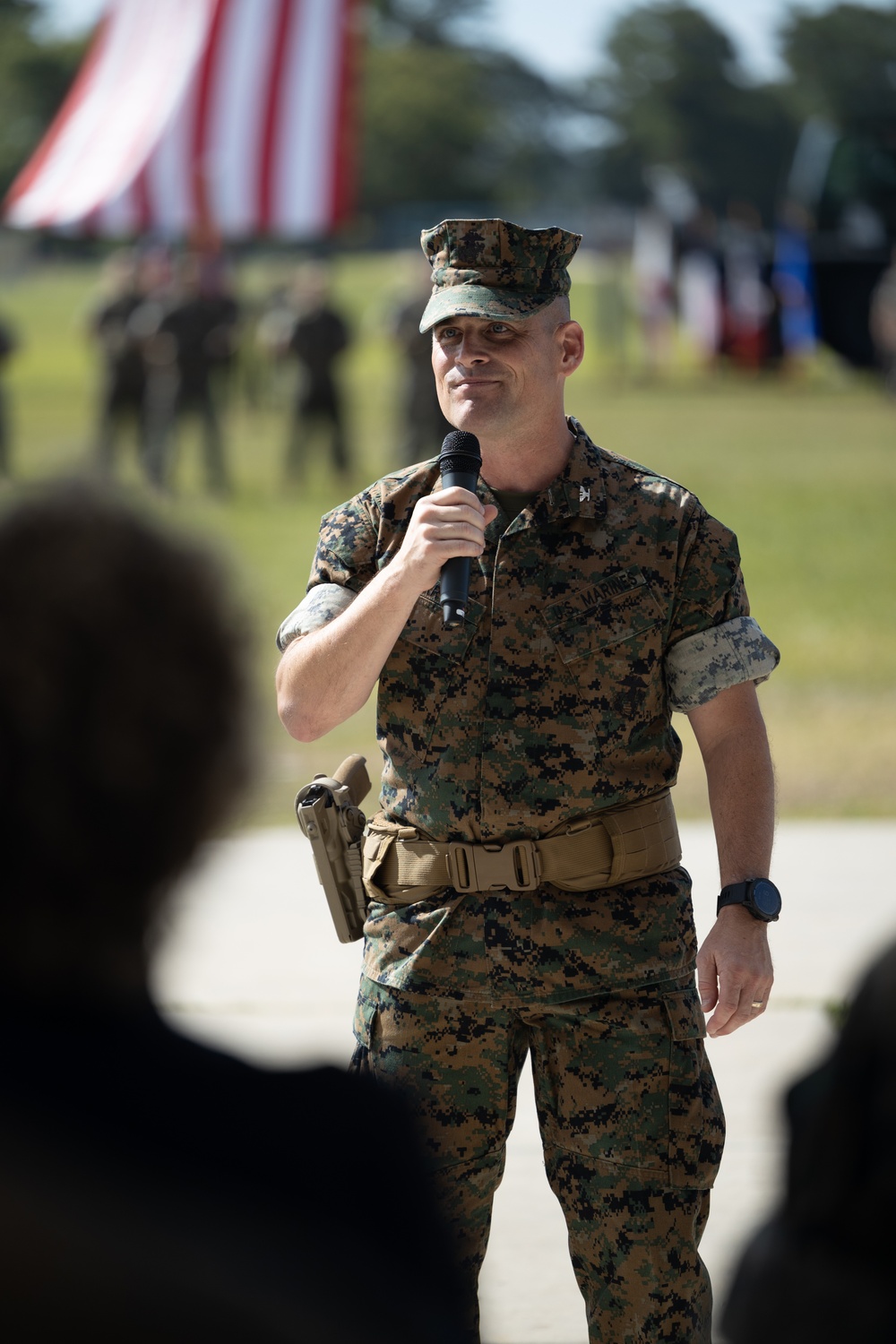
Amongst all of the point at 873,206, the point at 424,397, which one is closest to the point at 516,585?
the point at 424,397

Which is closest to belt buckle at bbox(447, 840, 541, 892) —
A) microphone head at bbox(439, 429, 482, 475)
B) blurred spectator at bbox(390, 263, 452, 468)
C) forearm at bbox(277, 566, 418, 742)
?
forearm at bbox(277, 566, 418, 742)

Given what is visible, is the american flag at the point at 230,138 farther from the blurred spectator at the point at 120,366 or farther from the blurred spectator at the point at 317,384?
the blurred spectator at the point at 317,384

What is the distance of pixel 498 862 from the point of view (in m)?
2.54

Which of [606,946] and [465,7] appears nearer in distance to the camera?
[606,946]

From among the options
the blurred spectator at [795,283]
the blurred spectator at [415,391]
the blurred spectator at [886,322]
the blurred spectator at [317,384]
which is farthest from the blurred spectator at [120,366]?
the blurred spectator at [795,283]

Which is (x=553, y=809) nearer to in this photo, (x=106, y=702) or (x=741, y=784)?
(x=741, y=784)

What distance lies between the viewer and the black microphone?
2.40m

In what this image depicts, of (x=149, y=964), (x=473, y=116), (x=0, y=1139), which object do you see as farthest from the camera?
(x=473, y=116)

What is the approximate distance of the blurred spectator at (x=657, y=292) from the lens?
1434 inches

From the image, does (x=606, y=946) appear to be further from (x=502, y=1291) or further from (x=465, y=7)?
(x=465, y=7)

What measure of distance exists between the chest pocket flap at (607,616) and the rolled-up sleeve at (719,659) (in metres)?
0.07

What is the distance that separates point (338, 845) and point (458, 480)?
1.93ft

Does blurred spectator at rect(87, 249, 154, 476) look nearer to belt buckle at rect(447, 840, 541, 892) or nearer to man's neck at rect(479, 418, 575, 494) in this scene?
man's neck at rect(479, 418, 575, 494)

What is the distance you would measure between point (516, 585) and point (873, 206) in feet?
96.2
